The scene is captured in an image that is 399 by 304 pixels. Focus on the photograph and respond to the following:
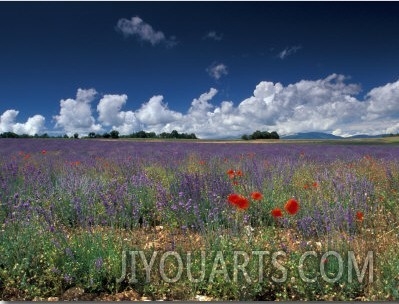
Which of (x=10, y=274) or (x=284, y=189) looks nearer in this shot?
(x=10, y=274)

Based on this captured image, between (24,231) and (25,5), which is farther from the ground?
(25,5)

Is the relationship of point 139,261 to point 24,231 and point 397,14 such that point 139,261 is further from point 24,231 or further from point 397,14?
point 397,14

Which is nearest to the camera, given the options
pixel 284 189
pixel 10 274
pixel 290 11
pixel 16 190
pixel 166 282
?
pixel 166 282

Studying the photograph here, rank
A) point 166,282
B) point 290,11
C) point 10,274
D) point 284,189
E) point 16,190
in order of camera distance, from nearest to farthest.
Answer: point 166,282, point 10,274, point 290,11, point 16,190, point 284,189

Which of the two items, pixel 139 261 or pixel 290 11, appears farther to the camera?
pixel 290 11

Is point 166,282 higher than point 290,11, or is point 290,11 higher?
point 290,11

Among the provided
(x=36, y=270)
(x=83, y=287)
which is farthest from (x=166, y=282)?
(x=36, y=270)

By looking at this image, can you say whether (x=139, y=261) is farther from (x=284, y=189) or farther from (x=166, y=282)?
(x=284, y=189)

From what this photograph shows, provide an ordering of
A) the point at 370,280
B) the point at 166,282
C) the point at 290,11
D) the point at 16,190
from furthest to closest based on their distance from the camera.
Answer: the point at 16,190 → the point at 290,11 → the point at 166,282 → the point at 370,280

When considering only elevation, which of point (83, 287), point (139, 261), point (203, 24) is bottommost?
point (83, 287)

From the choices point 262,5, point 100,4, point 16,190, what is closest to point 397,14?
point 262,5
